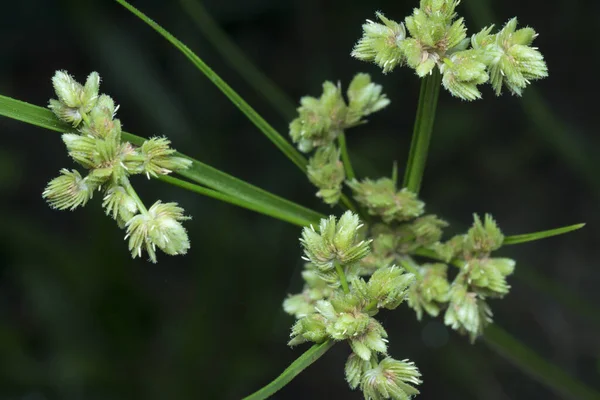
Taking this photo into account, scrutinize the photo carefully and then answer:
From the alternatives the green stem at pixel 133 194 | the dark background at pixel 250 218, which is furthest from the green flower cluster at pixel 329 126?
the dark background at pixel 250 218

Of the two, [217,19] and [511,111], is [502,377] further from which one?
[217,19]

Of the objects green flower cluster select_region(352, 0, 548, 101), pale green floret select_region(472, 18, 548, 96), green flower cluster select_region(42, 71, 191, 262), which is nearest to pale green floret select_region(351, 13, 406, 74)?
green flower cluster select_region(352, 0, 548, 101)

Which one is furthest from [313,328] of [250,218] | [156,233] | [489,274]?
[250,218]

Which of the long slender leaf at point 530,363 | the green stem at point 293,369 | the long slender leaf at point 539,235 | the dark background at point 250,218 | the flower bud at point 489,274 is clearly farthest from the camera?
the dark background at point 250,218

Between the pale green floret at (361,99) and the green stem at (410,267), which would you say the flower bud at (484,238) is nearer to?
the green stem at (410,267)

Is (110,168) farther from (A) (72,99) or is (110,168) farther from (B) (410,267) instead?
(B) (410,267)

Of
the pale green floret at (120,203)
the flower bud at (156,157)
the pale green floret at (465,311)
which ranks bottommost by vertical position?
the pale green floret at (465,311)
